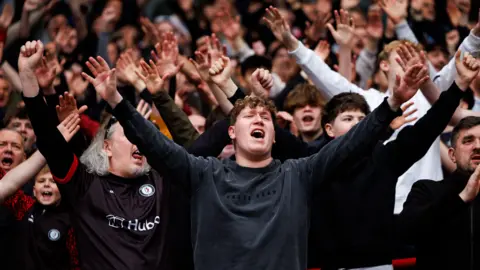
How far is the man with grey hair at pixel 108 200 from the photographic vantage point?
15.4 ft

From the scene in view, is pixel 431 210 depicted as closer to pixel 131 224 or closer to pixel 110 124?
pixel 131 224

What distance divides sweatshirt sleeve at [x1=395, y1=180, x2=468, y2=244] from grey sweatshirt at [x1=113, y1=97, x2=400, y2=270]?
2.38 feet

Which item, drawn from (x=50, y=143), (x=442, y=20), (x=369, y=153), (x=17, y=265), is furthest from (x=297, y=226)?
(x=442, y=20)

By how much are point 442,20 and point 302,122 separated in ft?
11.4

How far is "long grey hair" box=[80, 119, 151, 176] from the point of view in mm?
4984

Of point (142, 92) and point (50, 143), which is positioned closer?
point (50, 143)

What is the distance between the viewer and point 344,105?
527 cm

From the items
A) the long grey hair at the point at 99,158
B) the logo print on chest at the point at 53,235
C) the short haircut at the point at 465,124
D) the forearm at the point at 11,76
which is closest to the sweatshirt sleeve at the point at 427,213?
the short haircut at the point at 465,124

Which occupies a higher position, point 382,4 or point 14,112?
point 382,4

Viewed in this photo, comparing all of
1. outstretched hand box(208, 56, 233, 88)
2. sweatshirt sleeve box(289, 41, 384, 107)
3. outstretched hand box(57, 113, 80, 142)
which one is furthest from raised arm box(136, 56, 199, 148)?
sweatshirt sleeve box(289, 41, 384, 107)

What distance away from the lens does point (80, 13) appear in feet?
30.9

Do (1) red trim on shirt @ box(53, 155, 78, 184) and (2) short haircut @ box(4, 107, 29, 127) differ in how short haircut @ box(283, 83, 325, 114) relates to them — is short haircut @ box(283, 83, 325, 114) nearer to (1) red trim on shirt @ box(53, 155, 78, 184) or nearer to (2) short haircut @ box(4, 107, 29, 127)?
(2) short haircut @ box(4, 107, 29, 127)

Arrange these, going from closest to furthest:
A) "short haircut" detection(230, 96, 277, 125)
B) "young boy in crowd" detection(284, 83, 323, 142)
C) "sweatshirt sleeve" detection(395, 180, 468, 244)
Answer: "short haircut" detection(230, 96, 277, 125) → "sweatshirt sleeve" detection(395, 180, 468, 244) → "young boy in crowd" detection(284, 83, 323, 142)

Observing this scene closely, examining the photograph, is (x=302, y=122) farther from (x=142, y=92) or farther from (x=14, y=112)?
(x=14, y=112)
